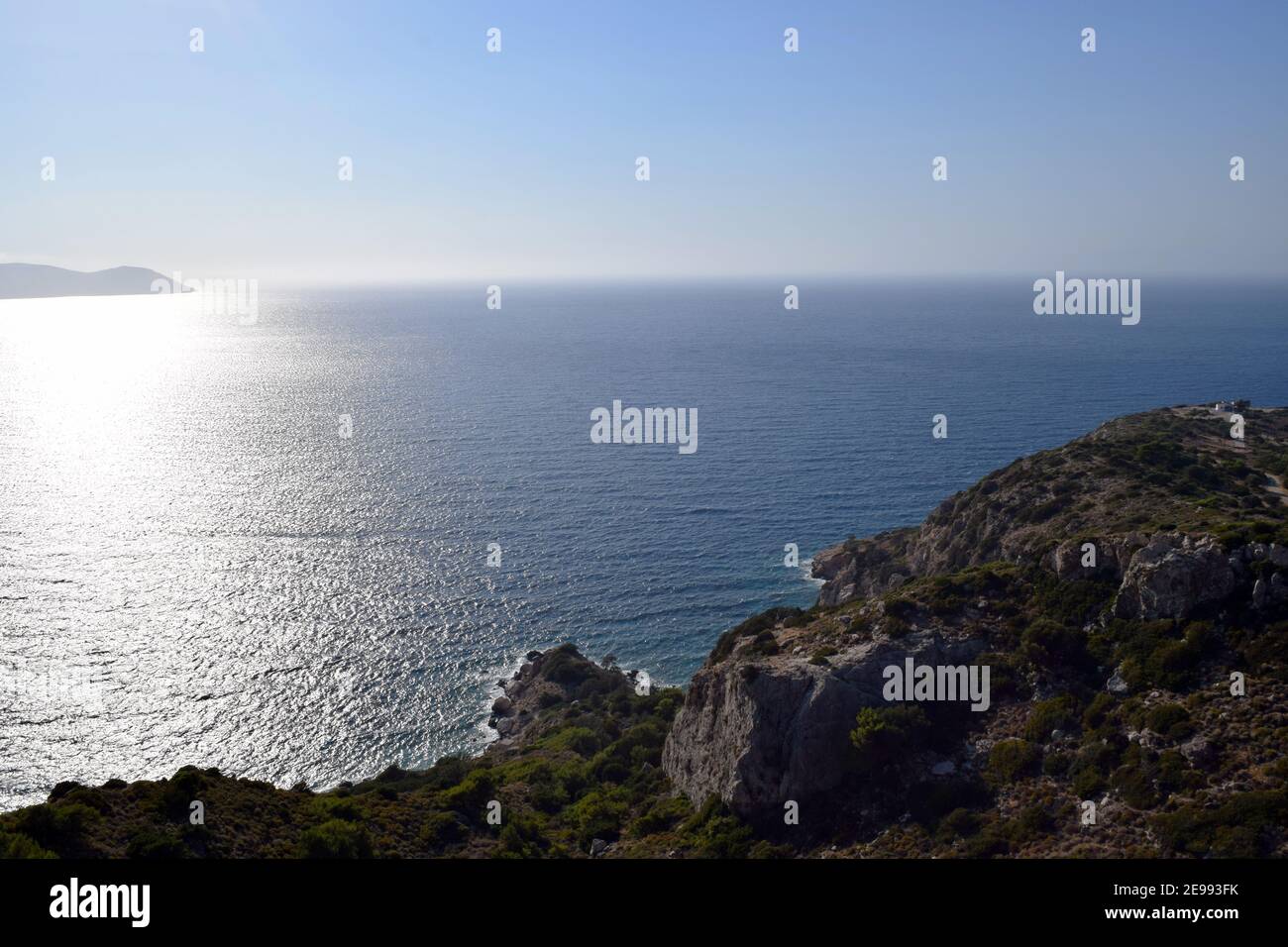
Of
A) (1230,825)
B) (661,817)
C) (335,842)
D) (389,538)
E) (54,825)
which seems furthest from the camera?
(389,538)

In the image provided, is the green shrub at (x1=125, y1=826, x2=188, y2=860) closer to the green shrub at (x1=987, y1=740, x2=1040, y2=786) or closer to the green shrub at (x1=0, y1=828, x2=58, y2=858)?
the green shrub at (x1=0, y1=828, x2=58, y2=858)

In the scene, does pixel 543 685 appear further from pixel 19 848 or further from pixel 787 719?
pixel 19 848

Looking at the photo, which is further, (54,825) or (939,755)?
(939,755)

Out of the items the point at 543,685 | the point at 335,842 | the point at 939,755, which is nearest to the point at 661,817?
the point at 939,755

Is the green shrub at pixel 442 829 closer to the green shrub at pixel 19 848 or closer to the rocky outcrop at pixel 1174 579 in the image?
the green shrub at pixel 19 848

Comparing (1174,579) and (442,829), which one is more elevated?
(1174,579)
